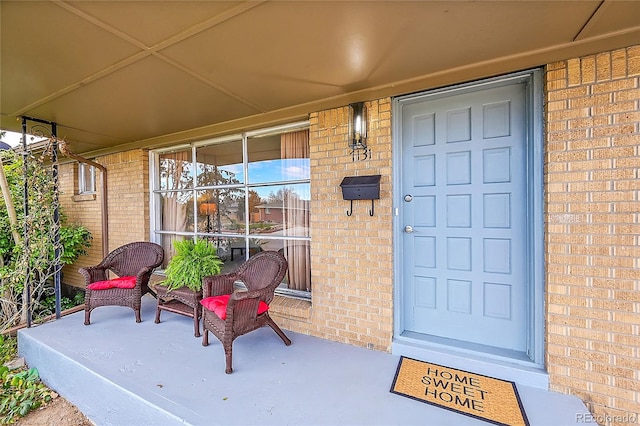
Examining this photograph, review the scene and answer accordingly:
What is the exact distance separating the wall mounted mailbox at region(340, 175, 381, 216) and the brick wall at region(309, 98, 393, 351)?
0.09 metres

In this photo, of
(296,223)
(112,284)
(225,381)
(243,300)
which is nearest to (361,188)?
(296,223)

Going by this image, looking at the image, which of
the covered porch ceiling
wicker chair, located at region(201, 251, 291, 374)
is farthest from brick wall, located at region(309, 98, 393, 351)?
wicker chair, located at region(201, 251, 291, 374)

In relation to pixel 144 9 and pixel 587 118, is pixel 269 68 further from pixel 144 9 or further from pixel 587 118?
pixel 587 118

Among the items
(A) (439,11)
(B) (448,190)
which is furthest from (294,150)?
(A) (439,11)

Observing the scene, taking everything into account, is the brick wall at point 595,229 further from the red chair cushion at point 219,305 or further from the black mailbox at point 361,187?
the red chair cushion at point 219,305

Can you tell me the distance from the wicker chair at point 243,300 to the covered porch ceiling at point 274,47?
1.73 meters

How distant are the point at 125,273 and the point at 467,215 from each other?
4323 millimetres

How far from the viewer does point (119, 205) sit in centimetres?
474

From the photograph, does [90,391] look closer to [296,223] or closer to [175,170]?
[296,223]

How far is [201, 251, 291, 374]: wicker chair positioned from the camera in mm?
2309

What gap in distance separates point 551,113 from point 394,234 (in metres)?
1.47

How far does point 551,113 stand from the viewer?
202cm

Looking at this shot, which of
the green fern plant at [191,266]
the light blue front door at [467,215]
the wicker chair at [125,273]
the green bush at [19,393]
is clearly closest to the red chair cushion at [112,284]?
the wicker chair at [125,273]

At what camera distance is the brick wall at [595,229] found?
1841mm
